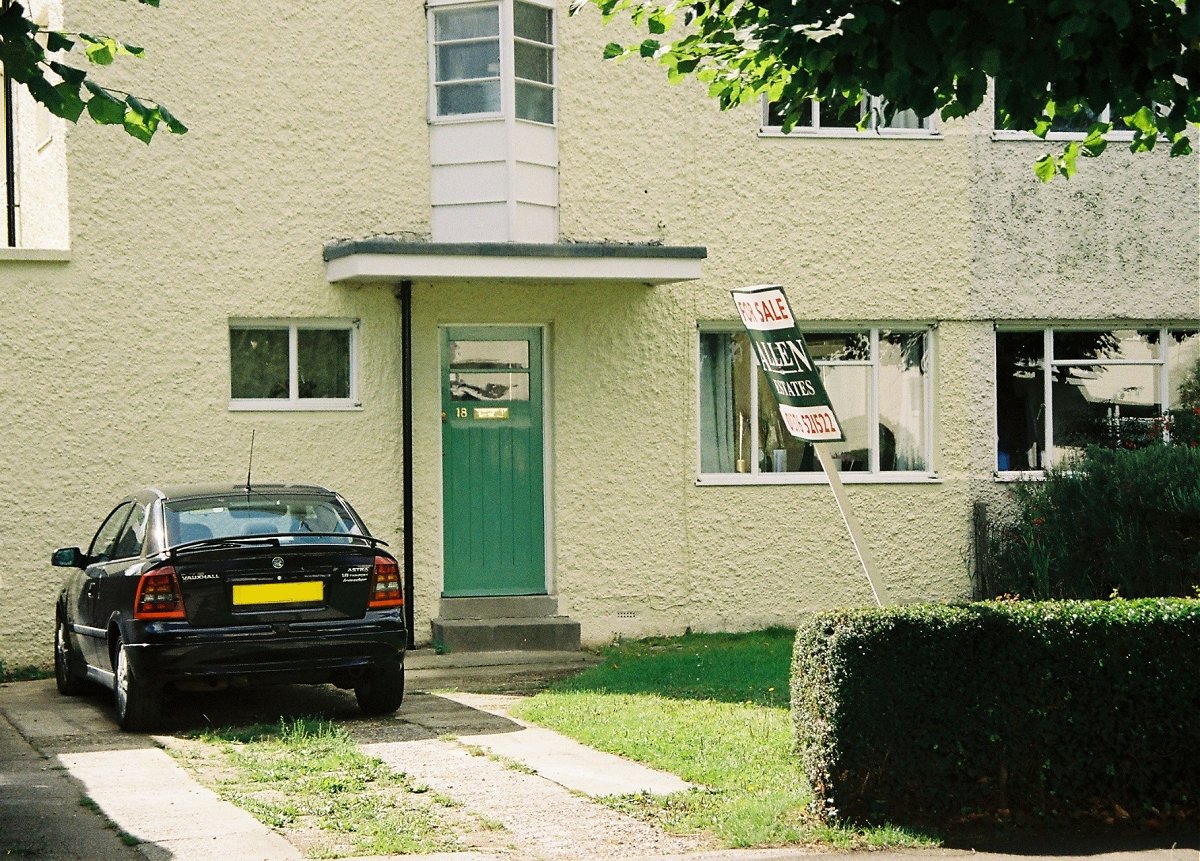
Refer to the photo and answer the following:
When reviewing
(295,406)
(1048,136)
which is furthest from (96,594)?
(1048,136)

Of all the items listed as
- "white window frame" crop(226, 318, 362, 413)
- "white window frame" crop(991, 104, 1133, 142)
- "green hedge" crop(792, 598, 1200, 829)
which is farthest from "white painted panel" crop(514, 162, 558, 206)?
"green hedge" crop(792, 598, 1200, 829)

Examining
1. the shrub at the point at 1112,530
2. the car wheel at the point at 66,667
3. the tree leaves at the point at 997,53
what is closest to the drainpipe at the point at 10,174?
the car wheel at the point at 66,667

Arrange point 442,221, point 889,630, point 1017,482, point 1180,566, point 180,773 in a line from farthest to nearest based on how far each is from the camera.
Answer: point 1017,482 < point 442,221 < point 1180,566 < point 180,773 < point 889,630

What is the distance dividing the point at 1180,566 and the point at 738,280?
490cm

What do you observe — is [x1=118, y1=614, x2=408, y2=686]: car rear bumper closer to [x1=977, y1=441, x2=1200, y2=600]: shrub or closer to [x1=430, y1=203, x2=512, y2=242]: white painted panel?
[x1=430, y1=203, x2=512, y2=242]: white painted panel

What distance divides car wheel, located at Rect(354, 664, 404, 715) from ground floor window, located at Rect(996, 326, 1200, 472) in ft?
26.2

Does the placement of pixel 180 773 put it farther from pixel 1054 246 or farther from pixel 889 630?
pixel 1054 246

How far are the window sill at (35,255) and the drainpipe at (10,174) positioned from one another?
3.48 m

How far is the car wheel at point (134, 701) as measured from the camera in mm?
9922

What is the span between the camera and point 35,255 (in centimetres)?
1396

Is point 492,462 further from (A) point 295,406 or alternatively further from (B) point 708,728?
(B) point 708,728

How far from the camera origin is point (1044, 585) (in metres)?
14.7

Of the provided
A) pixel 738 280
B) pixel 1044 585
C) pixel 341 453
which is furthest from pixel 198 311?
pixel 1044 585

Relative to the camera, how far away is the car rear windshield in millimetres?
10297
